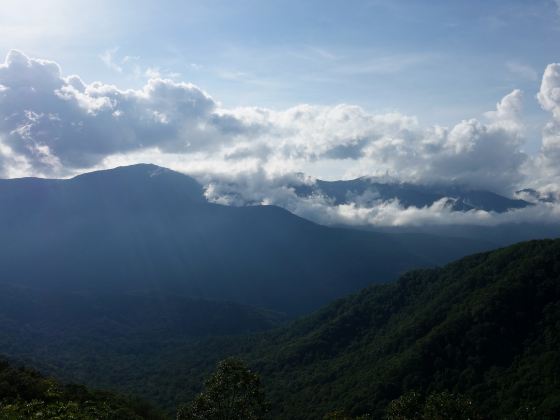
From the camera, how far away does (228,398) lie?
4994 cm

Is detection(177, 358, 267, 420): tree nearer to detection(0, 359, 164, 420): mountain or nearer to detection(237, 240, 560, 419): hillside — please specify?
detection(0, 359, 164, 420): mountain

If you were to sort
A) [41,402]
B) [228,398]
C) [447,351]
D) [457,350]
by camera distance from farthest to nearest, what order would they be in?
[447,351] → [457,350] → [228,398] → [41,402]

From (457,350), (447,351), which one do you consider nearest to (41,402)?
(447,351)

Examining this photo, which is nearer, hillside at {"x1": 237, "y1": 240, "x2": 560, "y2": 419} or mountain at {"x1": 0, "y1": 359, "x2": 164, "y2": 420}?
mountain at {"x1": 0, "y1": 359, "x2": 164, "y2": 420}

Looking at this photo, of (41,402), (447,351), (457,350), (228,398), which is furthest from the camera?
(447,351)

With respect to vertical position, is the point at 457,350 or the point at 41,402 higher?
the point at 41,402

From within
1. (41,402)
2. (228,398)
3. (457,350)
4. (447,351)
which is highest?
(41,402)

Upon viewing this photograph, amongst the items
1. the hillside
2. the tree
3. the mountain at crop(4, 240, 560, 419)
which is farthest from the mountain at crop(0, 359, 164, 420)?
the hillside

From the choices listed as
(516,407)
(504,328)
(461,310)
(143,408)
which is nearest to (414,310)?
(461,310)

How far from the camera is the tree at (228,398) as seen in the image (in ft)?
161

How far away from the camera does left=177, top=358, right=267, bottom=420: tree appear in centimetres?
4894

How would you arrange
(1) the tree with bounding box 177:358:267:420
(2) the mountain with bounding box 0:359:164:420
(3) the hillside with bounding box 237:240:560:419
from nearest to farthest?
(2) the mountain with bounding box 0:359:164:420, (1) the tree with bounding box 177:358:267:420, (3) the hillside with bounding box 237:240:560:419

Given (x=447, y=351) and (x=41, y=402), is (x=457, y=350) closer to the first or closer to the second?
(x=447, y=351)

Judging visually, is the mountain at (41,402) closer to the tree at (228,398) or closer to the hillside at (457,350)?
the tree at (228,398)
